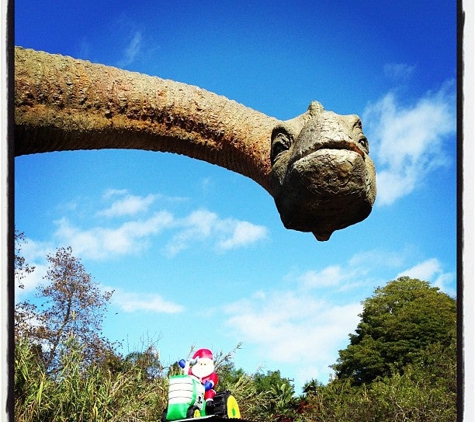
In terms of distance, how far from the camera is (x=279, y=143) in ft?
8.26

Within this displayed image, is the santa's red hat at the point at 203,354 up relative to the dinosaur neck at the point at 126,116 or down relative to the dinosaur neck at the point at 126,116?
down

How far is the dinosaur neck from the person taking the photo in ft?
8.93

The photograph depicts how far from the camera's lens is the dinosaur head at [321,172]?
2.16 m

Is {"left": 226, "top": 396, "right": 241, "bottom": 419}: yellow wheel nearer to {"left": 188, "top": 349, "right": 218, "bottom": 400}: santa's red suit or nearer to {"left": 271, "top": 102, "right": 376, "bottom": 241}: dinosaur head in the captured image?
{"left": 188, "top": 349, "right": 218, "bottom": 400}: santa's red suit

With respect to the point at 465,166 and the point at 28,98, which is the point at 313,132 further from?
the point at 28,98

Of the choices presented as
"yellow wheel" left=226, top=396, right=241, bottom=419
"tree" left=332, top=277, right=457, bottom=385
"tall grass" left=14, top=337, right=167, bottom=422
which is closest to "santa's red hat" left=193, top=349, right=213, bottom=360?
"yellow wheel" left=226, top=396, right=241, bottom=419

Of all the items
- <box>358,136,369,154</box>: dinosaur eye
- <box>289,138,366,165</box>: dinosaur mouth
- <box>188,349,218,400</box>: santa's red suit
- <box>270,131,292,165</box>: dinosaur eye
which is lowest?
<box>188,349,218,400</box>: santa's red suit

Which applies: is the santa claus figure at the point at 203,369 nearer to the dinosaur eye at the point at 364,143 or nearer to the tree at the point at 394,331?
the dinosaur eye at the point at 364,143

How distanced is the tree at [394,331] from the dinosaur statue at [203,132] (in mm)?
18100

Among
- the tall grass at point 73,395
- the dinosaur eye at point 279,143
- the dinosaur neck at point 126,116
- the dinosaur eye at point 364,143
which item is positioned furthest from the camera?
the tall grass at point 73,395

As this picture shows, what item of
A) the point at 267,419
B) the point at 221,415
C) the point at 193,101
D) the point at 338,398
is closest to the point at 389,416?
the point at 267,419

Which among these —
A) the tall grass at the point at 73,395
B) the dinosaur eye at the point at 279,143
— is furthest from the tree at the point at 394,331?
the dinosaur eye at the point at 279,143

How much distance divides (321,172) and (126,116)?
47.3 inches

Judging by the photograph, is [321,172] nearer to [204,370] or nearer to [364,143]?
[364,143]
